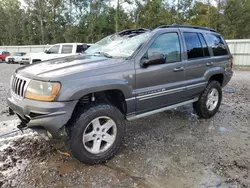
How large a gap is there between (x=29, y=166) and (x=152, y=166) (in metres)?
1.63

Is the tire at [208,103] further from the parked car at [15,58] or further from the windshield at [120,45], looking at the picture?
the parked car at [15,58]

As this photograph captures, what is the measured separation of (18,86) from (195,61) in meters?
3.05

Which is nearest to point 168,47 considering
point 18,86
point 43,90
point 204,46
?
point 204,46

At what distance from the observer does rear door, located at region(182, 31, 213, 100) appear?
13.7 ft

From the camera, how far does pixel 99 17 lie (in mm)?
31734

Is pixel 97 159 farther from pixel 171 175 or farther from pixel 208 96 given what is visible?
pixel 208 96

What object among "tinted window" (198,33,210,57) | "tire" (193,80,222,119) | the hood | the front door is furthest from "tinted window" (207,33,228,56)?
the hood

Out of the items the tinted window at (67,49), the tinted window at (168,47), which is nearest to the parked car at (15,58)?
the tinted window at (67,49)

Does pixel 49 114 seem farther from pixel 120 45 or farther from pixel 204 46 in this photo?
pixel 204 46

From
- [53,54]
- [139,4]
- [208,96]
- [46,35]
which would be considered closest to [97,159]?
[208,96]

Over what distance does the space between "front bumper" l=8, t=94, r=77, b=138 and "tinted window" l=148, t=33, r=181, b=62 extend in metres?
1.56

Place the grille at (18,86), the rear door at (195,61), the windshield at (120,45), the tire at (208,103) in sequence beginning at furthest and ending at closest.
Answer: the tire at (208,103) < the rear door at (195,61) < the windshield at (120,45) < the grille at (18,86)

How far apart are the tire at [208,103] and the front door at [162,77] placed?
80 centimetres

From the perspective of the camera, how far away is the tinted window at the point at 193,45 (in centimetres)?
418
